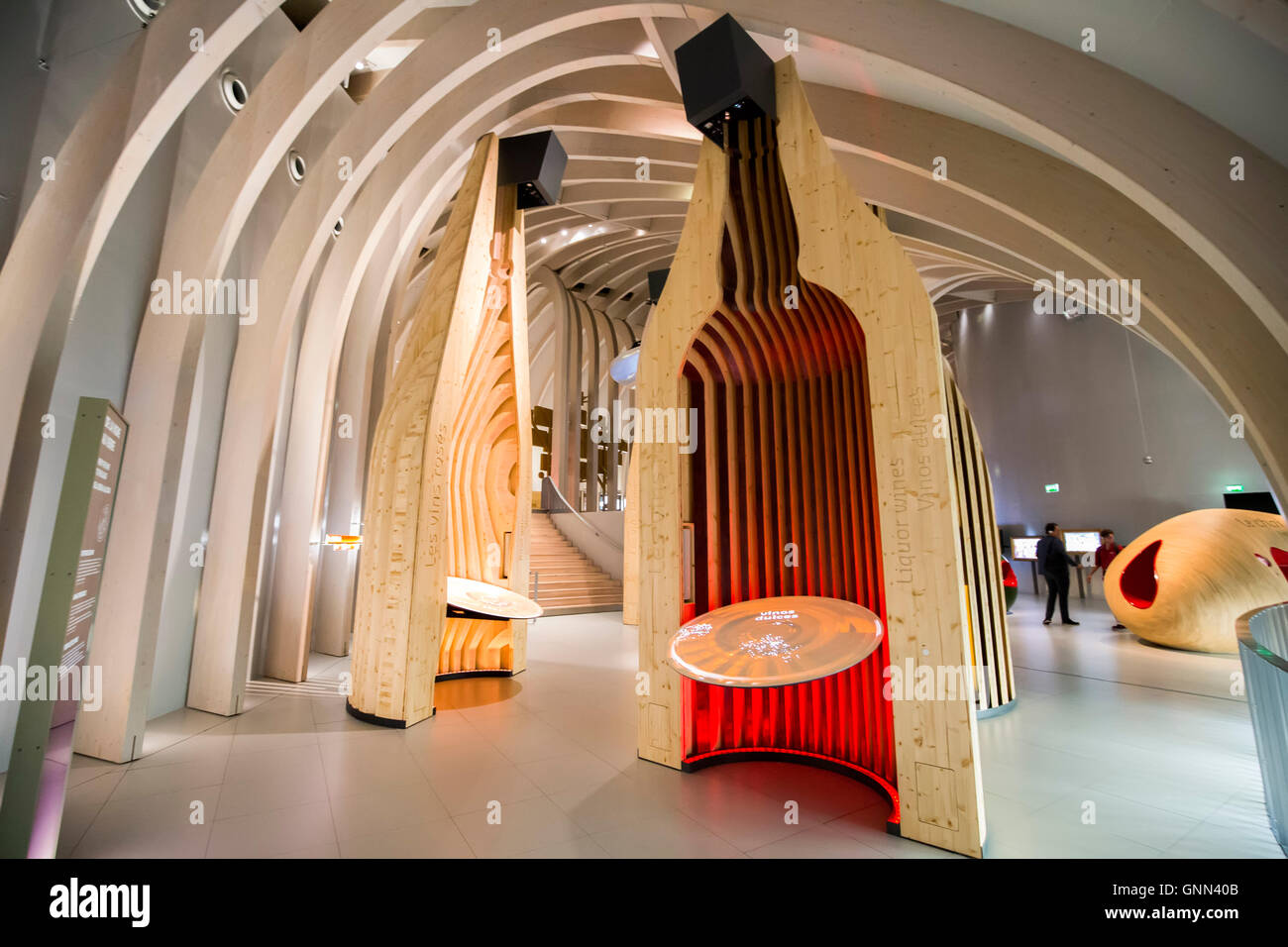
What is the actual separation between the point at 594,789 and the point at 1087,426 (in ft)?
55.1

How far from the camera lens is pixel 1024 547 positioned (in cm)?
1518

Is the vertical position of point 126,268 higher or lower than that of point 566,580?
higher

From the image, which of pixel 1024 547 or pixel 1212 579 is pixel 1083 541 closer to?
pixel 1024 547

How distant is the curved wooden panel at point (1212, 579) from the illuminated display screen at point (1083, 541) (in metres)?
6.32

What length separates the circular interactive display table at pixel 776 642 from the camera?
3037 mm

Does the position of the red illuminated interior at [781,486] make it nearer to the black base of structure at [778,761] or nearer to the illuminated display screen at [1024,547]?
the black base of structure at [778,761]

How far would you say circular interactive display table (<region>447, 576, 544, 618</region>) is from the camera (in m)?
5.52

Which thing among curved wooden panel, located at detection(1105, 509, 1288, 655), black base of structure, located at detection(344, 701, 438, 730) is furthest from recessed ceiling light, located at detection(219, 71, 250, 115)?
curved wooden panel, located at detection(1105, 509, 1288, 655)

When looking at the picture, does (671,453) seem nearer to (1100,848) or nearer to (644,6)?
(1100,848)

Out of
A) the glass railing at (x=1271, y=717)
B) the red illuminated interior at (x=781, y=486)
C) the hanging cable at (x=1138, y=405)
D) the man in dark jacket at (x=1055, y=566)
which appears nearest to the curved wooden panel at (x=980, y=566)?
the red illuminated interior at (x=781, y=486)

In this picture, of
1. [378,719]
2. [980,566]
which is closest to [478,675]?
[378,719]

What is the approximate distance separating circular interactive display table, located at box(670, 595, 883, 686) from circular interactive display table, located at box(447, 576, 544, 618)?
2.44 meters

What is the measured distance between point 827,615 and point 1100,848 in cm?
168

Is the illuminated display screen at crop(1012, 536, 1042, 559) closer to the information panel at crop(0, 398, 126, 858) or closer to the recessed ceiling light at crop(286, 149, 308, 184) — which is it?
the recessed ceiling light at crop(286, 149, 308, 184)
